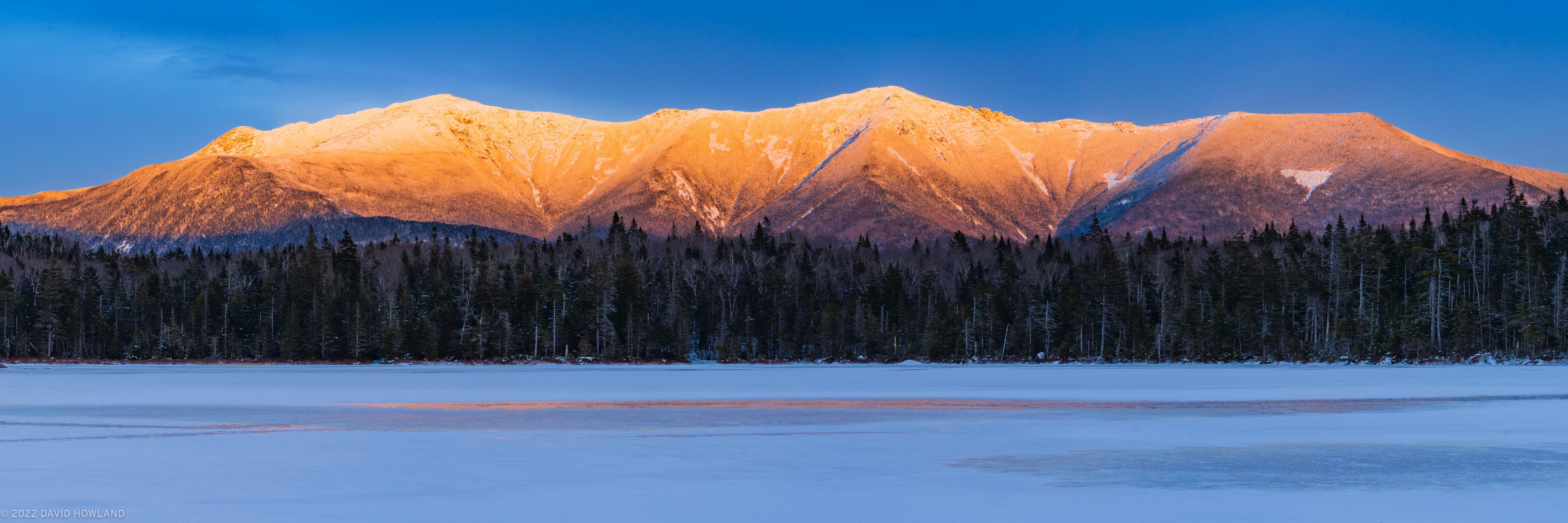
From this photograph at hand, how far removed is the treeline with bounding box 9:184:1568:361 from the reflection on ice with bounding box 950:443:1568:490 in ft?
281

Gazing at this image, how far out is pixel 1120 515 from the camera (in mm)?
15195

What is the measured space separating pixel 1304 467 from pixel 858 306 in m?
112

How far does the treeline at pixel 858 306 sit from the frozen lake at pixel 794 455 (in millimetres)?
69269

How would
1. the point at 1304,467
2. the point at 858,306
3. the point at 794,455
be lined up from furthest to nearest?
1. the point at 858,306
2. the point at 794,455
3. the point at 1304,467

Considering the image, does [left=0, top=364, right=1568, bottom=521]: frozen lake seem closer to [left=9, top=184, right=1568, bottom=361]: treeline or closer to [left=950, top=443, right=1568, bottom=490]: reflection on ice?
[left=950, top=443, right=1568, bottom=490]: reflection on ice

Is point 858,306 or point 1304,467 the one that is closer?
point 1304,467

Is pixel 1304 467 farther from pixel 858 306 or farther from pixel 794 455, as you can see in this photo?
pixel 858 306

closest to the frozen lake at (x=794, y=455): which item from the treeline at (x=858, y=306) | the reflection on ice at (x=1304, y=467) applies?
the reflection on ice at (x=1304, y=467)

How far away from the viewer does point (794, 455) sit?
22.5 metres

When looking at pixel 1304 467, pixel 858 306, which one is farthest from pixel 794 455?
pixel 858 306

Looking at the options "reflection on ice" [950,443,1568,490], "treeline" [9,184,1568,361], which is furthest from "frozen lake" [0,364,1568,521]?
"treeline" [9,184,1568,361]

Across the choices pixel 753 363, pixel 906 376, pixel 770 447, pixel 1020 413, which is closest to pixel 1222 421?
pixel 1020 413

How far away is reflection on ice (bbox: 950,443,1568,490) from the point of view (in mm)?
18500

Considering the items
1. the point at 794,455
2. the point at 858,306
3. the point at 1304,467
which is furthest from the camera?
the point at 858,306
